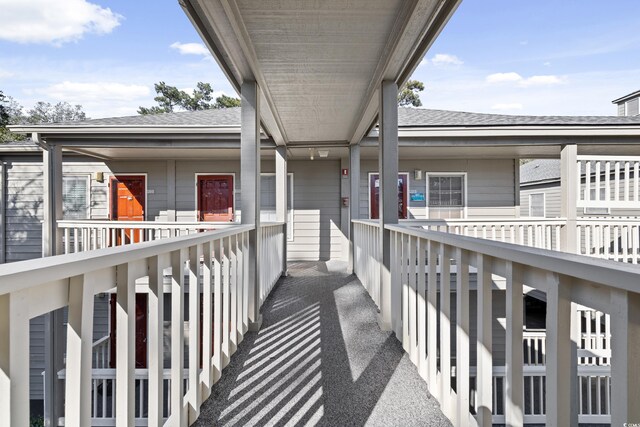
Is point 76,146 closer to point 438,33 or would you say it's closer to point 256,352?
point 256,352

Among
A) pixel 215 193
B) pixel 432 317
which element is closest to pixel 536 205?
pixel 215 193

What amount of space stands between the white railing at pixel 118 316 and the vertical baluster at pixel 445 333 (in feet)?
4.42

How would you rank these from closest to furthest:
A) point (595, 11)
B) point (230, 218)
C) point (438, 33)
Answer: point (438, 33), point (230, 218), point (595, 11)

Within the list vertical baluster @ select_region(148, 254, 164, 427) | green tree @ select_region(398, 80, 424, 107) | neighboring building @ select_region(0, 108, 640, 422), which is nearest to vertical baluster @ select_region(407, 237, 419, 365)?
vertical baluster @ select_region(148, 254, 164, 427)

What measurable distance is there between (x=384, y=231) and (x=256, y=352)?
1.67 m

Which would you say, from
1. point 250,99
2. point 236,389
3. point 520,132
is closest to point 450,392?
point 236,389

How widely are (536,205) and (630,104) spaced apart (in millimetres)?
6710

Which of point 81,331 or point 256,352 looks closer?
point 81,331

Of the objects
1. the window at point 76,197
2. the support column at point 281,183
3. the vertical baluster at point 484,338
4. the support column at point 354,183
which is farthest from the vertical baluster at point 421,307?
the window at point 76,197

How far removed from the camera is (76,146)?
21.6ft

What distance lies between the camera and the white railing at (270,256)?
469 centimetres

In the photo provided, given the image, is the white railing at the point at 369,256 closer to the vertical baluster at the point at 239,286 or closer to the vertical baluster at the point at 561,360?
the vertical baluster at the point at 239,286

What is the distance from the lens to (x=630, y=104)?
49.8 ft

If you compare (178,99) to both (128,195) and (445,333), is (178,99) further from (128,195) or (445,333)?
(445,333)
